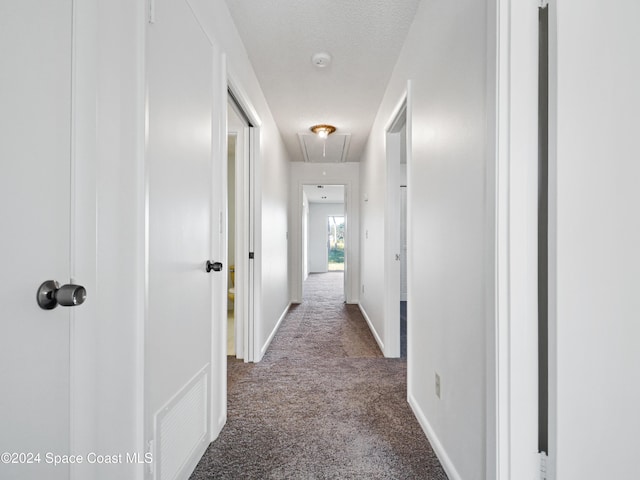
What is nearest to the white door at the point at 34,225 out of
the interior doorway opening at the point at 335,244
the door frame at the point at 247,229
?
the door frame at the point at 247,229

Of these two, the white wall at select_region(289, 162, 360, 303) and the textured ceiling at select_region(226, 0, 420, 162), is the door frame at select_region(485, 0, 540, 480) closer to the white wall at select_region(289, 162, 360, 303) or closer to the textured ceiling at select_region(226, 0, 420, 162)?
the textured ceiling at select_region(226, 0, 420, 162)

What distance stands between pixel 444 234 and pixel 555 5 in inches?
35.1

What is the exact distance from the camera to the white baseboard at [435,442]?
142 cm

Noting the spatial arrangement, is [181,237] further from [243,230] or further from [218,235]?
[243,230]

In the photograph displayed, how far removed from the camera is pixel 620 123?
986mm

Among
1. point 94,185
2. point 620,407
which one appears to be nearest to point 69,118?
point 94,185

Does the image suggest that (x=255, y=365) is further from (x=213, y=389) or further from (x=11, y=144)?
(x=11, y=144)

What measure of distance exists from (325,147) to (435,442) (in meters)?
3.93

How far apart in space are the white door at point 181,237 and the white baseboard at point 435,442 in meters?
1.09

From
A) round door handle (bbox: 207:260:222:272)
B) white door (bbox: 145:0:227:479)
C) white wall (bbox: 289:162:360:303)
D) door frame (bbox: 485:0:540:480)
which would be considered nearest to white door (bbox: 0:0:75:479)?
white door (bbox: 145:0:227:479)

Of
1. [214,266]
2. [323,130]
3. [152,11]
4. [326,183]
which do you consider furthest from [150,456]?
[326,183]

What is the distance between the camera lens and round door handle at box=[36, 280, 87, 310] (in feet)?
2.49

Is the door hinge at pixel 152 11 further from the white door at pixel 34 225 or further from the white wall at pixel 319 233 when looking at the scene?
the white wall at pixel 319 233

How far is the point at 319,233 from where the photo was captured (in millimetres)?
11703
